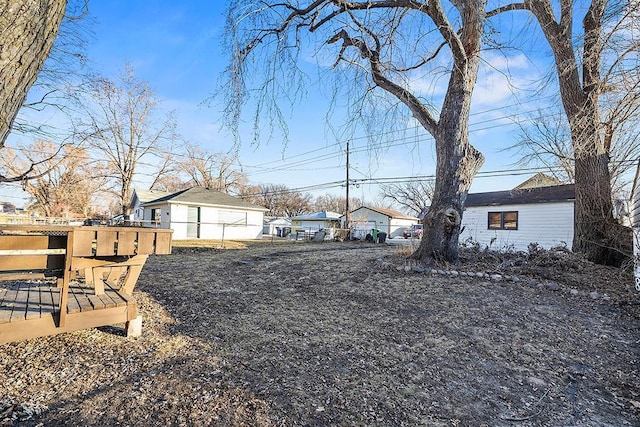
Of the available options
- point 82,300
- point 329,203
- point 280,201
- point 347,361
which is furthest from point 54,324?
point 329,203

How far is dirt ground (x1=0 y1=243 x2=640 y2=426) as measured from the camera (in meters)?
1.77

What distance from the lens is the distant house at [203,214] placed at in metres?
16.8

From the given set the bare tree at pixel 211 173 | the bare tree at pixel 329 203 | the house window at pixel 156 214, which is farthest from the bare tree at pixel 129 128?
the bare tree at pixel 329 203

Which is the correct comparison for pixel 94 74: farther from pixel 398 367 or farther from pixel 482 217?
pixel 482 217

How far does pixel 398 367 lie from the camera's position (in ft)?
7.71

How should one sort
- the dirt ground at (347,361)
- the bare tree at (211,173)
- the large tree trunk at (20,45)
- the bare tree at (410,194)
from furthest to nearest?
the bare tree at (410,194) → the bare tree at (211,173) → the dirt ground at (347,361) → the large tree trunk at (20,45)

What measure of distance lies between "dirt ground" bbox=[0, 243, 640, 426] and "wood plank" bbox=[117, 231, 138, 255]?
2.54ft

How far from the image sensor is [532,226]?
12.7m

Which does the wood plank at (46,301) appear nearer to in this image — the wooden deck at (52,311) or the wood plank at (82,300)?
the wooden deck at (52,311)

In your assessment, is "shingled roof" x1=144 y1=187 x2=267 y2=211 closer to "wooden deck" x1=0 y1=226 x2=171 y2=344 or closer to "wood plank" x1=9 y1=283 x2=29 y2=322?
"wood plank" x1=9 y1=283 x2=29 y2=322

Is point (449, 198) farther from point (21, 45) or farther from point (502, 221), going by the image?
point (502, 221)

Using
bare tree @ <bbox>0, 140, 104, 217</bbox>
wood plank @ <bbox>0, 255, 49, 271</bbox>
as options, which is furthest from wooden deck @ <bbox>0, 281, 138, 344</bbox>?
bare tree @ <bbox>0, 140, 104, 217</bbox>

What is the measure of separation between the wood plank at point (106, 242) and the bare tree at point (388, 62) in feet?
6.95

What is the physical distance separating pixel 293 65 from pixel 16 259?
367 cm
